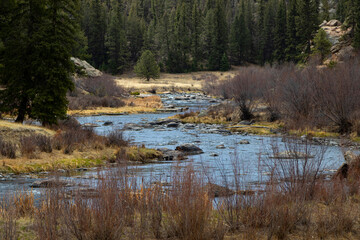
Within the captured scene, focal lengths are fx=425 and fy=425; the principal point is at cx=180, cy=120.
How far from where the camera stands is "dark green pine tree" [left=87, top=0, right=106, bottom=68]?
101m

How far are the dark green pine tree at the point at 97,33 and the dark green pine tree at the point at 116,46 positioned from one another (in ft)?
10.2

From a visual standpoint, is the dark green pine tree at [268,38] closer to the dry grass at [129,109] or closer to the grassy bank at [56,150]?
the dry grass at [129,109]

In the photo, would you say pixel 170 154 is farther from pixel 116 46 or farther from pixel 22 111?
pixel 116 46

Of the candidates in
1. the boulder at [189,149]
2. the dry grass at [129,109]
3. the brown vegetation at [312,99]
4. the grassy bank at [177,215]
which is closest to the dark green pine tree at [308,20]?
the dry grass at [129,109]

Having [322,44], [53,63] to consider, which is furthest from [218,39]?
[53,63]

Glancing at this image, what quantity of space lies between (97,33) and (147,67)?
23723mm

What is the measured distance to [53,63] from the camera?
69.6 feet

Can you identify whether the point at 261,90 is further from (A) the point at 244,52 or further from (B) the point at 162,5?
(B) the point at 162,5

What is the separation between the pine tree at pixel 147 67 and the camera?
84000 mm

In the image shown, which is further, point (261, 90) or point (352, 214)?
point (261, 90)

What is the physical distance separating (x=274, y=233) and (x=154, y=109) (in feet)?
128

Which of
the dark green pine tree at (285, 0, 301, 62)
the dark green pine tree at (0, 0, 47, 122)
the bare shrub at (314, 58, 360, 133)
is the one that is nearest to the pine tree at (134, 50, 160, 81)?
the dark green pine tree at (285, 0, 301, 62)

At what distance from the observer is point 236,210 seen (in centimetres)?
702

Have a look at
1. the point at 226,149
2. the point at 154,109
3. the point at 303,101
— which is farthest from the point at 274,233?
the point at 154,109
